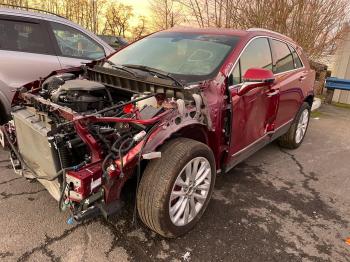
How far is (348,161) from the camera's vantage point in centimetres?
522

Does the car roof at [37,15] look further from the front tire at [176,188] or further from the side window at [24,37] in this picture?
the front tire at [176,188]

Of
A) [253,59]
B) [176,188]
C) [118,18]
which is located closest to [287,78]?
[253,59]

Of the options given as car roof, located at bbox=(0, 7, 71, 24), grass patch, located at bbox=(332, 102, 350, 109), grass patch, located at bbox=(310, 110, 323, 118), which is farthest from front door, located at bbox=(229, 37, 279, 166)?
grass patch, located at bbox=(332, 102, 350, 109)

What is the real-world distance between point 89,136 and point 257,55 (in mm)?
2323

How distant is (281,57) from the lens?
14.8 ft

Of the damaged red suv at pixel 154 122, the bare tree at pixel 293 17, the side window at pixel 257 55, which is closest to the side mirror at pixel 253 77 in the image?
the damaged red suv at pixel 154 122

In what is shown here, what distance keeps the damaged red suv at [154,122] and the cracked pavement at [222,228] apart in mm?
231

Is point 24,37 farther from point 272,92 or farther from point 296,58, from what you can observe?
point 296,58

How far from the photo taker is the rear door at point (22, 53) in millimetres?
4551

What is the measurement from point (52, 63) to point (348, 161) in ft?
15.4

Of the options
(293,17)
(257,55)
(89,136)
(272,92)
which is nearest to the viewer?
(89,136)

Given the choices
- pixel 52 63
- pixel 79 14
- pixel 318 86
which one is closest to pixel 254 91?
pixel 52 63

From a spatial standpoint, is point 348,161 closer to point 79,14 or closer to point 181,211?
point 181,211

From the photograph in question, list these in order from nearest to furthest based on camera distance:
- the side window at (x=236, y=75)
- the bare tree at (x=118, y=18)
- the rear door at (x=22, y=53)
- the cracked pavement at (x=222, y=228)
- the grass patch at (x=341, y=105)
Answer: the cracked pavement at (x=222, y=228)
the side window at (x=236, y=75)
the rear door at (x=22, y=53)
the grass patch at (x=341, y=105)
the bare tree at (x=118, y=18)
